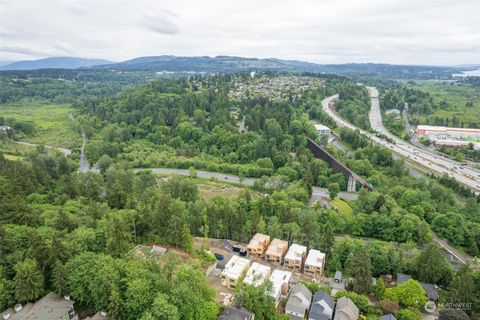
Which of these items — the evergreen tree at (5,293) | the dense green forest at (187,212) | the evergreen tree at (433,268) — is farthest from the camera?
the evergreen tree at (433,268)

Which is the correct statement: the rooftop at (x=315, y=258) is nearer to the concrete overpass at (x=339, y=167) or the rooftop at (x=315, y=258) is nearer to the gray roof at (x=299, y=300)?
the gray roof at (x=299, y=300)

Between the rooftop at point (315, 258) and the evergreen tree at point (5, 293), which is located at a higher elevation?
the evergreen tree at point (5, 293)

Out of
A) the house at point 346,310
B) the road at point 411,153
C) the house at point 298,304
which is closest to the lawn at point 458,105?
the road at point 411,153

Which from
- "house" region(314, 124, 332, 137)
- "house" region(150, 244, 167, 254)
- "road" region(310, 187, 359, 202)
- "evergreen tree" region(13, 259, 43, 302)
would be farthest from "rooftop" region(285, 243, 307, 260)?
"house" region(314, 124, 332, 137)

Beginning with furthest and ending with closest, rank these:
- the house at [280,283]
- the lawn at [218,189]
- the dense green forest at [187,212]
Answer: the lawn at [218,189]
the house at [280,283]
the dense green forest at [187,212]

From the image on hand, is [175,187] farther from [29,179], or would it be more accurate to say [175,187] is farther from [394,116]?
[394,116]

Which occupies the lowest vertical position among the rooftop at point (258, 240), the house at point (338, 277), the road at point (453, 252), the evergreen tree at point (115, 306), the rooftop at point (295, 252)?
the road at point (453, 252)

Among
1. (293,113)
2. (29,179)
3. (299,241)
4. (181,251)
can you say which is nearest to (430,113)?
(293,113)

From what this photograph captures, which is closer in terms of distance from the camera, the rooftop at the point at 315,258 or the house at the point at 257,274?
the house at the point at 257,274

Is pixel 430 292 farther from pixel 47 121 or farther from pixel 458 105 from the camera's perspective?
pixel 458 105
